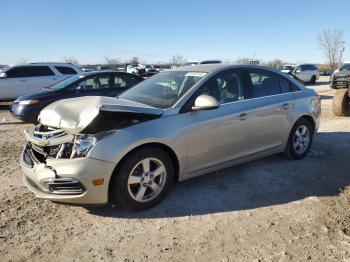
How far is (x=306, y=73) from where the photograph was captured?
89.4 ft

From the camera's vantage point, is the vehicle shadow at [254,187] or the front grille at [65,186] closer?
the front grille at [65,186]

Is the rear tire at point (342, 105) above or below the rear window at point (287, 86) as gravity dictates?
below

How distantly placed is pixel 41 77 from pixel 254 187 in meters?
11.6

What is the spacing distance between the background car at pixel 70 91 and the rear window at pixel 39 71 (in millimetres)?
4579

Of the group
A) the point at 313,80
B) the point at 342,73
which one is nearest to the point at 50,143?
the point at 342,73

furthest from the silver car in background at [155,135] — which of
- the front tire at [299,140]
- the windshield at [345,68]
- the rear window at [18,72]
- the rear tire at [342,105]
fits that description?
the windshield at [345,68]

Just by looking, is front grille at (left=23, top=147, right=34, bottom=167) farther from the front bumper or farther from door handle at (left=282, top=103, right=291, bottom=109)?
door handle at (left=282, top=103, right=291, bottom=109)

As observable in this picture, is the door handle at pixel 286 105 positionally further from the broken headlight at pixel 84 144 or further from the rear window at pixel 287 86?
the broken headlight at pixel 84 144

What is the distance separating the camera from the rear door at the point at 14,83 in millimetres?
14031

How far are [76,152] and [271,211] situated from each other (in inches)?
88.0

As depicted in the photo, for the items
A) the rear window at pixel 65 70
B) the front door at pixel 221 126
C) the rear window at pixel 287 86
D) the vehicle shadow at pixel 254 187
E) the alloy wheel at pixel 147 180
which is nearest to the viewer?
the alloy wheel at pixel 147 180

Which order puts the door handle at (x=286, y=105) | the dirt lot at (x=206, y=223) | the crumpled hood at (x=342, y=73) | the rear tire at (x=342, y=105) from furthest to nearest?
→ the crumpled hood at (x=342, y=73), the rear tire at (x=342, y=105), the door handle at (x=286, y=105), the dirt lot at (x=206, y=223)

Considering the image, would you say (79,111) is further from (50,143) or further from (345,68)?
(345,68)

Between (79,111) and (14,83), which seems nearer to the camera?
(79,111)
